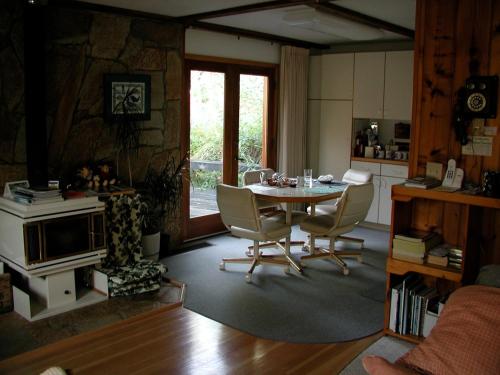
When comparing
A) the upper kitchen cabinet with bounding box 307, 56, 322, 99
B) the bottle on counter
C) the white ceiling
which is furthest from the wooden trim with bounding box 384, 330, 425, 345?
the upper kitchen cabinet with bounding box 307, 56, 322, 99

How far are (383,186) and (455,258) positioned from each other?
3.25 metres

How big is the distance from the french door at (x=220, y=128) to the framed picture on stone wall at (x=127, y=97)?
2.05 feet

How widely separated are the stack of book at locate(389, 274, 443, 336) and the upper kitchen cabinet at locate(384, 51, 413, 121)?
3.17 meters

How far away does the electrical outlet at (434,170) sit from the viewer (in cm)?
348

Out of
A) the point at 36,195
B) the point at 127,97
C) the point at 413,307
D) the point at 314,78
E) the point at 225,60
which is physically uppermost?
the point at 225,60

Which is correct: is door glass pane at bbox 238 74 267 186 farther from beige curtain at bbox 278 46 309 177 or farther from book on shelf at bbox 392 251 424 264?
book on shelf at bbox 392 251 424 264

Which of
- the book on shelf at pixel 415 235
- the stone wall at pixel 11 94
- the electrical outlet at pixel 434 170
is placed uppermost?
the stone wall at pixel 11 94

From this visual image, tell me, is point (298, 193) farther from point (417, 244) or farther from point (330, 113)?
point (330, 113)

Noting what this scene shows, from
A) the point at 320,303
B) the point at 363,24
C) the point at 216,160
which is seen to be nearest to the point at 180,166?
the point at 216,160

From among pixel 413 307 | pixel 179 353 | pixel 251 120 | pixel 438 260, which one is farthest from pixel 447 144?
pixel 251 120

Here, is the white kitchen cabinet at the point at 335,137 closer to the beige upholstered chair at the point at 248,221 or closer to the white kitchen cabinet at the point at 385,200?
the white kitchen cabinet at the point at 385,200

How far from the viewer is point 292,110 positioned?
22.4 feet

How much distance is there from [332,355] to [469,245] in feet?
3.53

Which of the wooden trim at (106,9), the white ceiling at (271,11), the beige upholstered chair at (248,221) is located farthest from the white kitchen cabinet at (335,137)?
the wooden trim at (106,9)
